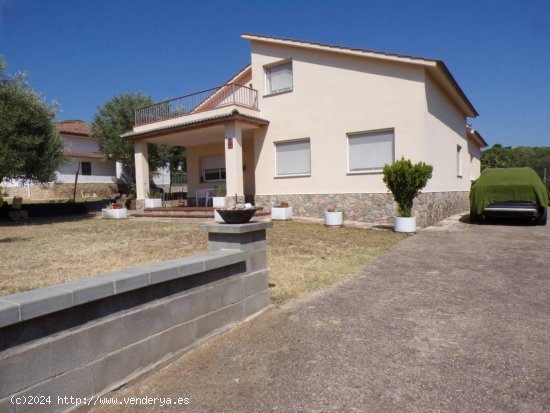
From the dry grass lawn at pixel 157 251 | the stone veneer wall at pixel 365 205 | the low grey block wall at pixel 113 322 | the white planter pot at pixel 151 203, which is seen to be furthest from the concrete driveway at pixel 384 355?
the white planter pot at pixel 151 203

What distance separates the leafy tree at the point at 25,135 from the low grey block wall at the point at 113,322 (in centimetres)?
1257

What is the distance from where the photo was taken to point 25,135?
1326 cm

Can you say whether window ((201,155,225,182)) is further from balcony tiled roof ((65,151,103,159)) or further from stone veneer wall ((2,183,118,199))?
stone veneer wall ((2,183,118,199))

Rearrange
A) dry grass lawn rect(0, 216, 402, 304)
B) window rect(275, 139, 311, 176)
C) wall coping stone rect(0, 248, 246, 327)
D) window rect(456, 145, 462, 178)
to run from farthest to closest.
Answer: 1. window rect(456, 145, 462, 178)
2. window rect(275, 139, 311, 176)
3. dry grass lawn rect(0, 216, 402, 304)
4. wall coping stone rect(0, 248, 246, 327)

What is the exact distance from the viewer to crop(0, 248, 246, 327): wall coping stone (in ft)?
6.66

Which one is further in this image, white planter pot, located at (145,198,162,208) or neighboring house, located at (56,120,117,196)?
neighboring house, located at (56,120,117,196)

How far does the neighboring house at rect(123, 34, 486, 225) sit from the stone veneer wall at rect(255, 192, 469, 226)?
34 mm

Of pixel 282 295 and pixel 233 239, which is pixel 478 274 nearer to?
pixel 282 295

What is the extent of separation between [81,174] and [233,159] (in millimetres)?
22589

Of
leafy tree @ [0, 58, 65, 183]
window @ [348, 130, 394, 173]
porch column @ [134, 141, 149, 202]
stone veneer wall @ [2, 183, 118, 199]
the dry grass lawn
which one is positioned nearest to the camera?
the dry grass lawn

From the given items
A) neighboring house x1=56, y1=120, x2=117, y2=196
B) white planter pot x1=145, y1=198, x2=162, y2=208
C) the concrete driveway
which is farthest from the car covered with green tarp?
neighboring house x1=56, y1=120, x2=117, y2=196

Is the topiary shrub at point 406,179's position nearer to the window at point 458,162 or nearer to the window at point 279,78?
the window at point 279,78

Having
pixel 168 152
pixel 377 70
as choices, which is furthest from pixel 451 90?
pixel 168 152

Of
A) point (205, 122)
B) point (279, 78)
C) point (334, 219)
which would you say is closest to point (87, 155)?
point (205, 122)
